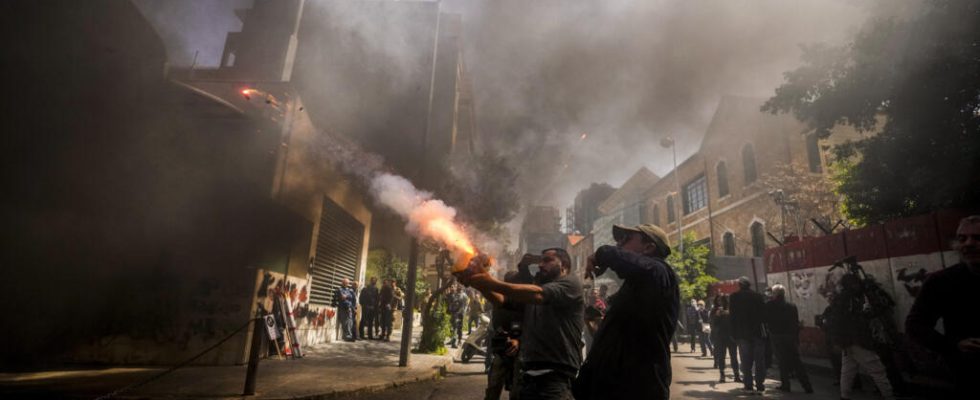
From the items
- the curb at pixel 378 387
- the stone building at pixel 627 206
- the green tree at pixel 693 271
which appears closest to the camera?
the curb at pixel 378 387

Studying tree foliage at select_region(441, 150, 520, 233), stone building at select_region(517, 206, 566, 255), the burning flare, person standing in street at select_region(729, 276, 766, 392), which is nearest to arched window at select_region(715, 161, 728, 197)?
tree foliage at select_region(441, 150, 520, 233)

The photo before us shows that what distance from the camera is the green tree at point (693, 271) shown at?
18.6 metres

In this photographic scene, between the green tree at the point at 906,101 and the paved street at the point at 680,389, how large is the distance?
3.77 meters

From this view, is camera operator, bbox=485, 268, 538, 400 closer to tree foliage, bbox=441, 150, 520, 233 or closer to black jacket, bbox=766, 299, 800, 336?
black jacket, bbox=766, 299, 800, 336

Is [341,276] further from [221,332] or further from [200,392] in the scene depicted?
[200,392]

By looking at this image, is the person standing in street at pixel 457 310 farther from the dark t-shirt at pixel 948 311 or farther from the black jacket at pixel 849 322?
the dark t-shirt at pixel 948 311

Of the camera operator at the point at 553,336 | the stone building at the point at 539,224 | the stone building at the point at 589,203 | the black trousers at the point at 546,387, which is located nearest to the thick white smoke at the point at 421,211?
the camera operator at the point at 553,336

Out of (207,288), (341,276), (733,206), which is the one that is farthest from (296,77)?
(733,206)

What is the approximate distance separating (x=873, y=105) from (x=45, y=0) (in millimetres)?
14248

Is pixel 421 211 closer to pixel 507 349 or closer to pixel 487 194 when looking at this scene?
pixel 507 349

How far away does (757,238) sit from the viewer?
67.6 ft

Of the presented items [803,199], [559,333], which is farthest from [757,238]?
[559,333]

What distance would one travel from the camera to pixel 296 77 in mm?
18516

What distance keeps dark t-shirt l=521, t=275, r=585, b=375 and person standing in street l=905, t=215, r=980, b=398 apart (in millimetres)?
1995
